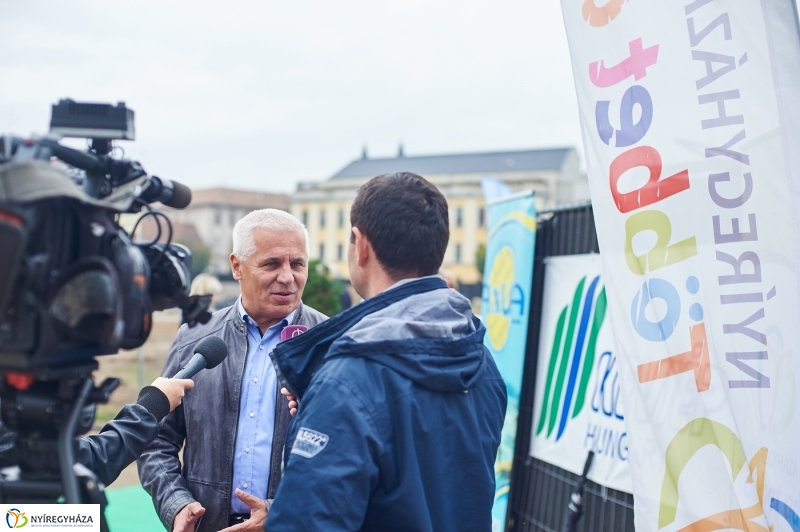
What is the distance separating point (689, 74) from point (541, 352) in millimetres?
→ 3505

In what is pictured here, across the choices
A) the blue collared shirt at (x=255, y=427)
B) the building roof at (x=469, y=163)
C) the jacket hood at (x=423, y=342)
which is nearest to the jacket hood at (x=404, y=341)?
the jacket hood at (x=423, y=342)

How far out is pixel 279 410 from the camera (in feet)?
9.16

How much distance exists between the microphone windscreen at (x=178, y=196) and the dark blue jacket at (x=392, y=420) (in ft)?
1.49

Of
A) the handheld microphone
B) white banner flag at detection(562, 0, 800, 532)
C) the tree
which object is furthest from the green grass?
the tree

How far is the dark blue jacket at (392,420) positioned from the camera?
67.3 inches

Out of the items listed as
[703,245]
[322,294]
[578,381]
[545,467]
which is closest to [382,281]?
[703,245]

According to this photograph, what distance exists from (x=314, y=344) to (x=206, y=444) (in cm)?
107

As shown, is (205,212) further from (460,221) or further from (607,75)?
(607,75)

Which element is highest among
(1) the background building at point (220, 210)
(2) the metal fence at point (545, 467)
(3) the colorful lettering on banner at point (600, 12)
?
(1) the background building at point (220, 210)

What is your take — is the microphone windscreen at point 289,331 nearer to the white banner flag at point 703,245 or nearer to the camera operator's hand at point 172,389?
the camera operator's hand at point 172,389

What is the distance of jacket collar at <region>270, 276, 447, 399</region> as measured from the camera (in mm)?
1914

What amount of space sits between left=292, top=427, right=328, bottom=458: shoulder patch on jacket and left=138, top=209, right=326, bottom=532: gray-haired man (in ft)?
2.89

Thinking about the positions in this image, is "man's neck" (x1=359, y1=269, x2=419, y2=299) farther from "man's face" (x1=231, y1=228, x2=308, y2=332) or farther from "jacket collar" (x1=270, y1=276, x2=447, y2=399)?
"man's face" (x1=231, y1=228, x2=308, y2=332)

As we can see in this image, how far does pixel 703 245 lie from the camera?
7.52 ft
